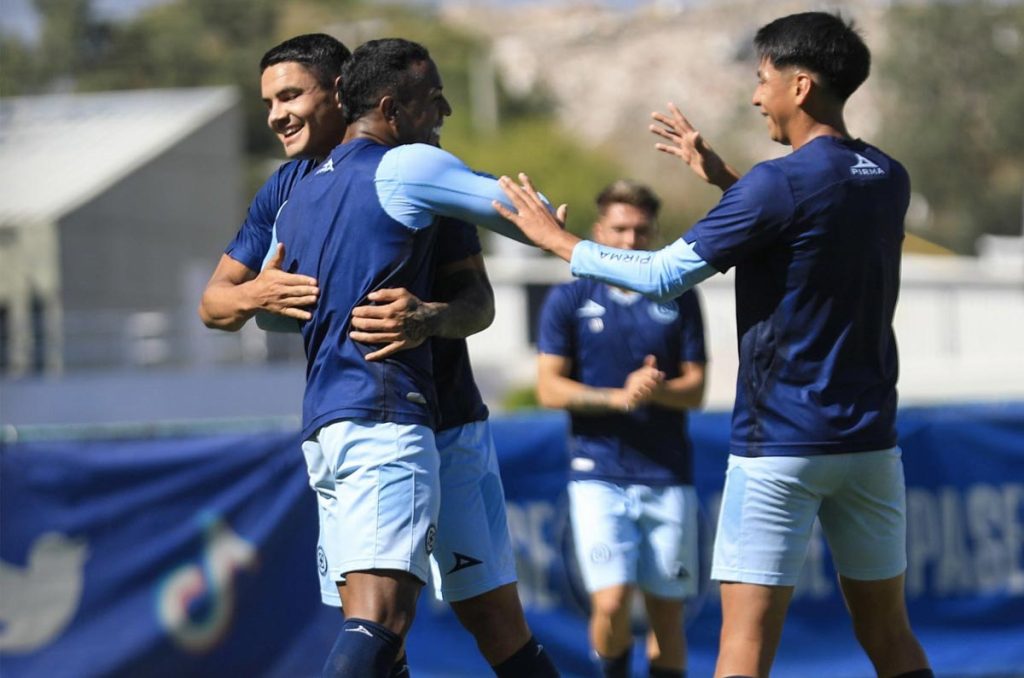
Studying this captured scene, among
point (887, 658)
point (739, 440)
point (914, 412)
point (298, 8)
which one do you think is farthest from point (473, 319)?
point (298, 8)

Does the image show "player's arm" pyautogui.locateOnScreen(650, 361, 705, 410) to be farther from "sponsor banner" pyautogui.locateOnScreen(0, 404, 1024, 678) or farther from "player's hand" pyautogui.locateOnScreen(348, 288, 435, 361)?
"player's hand" pyautogui.locateOnScreen(348, 288, 435, 361)

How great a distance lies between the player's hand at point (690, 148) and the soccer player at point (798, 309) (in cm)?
54

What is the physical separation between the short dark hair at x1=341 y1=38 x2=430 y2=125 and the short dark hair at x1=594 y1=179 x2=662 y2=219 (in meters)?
2.49

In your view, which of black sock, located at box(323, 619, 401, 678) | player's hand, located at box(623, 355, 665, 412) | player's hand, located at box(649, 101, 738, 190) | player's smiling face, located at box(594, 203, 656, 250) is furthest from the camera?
player's smiling face, located at box(594, 203, 656, 250)

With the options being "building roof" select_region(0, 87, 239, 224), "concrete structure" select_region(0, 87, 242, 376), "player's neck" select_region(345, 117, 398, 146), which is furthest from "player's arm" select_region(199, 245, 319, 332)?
"building roof" select_region(0, 87, 239, 224)

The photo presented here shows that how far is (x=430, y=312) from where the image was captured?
4.47m

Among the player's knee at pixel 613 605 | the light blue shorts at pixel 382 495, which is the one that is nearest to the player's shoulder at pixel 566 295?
the player's knee at pixel 613 605

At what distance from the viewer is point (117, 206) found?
38125mm

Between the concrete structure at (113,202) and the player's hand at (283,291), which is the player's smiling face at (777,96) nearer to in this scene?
the player's hand at (283,291)

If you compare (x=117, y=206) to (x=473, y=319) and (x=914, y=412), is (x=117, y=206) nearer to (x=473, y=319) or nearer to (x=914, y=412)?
(x=914, y=412)

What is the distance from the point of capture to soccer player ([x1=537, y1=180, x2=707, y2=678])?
677 centimetres

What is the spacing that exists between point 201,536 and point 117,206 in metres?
31.3

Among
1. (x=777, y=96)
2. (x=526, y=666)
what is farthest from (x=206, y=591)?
(x=777, y=96)

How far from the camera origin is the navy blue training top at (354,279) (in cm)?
441
